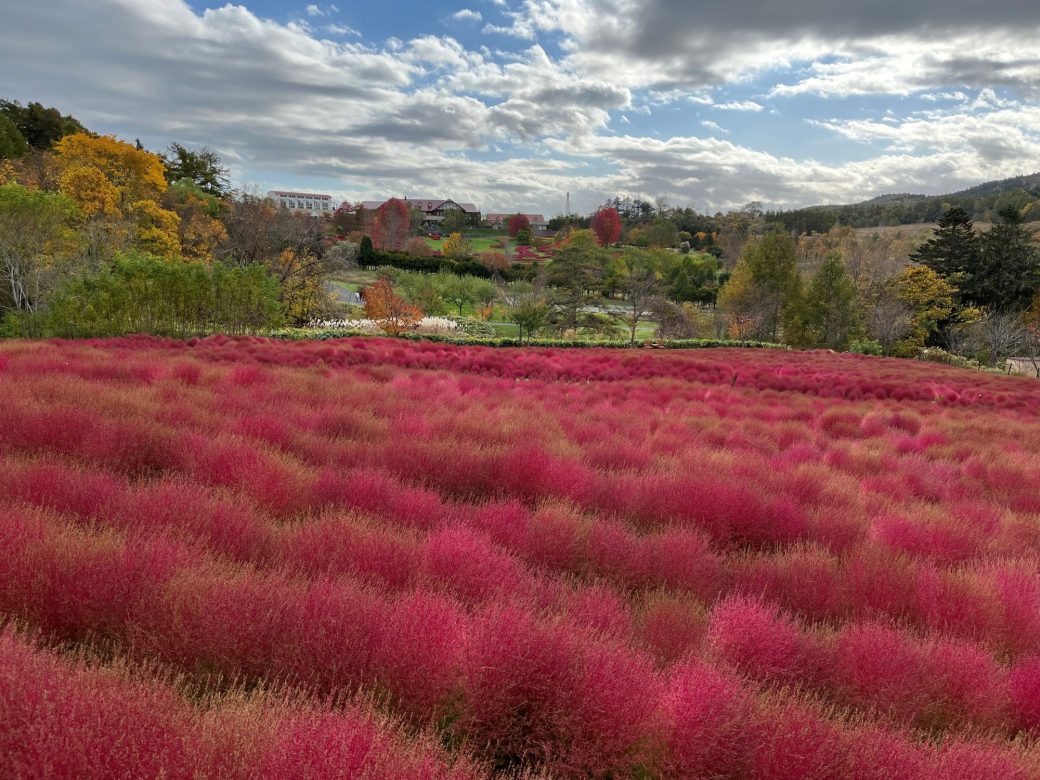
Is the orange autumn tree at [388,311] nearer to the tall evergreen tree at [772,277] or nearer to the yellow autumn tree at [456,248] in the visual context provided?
the tall evergreen tree at [772,277]

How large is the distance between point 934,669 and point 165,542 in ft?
9.90

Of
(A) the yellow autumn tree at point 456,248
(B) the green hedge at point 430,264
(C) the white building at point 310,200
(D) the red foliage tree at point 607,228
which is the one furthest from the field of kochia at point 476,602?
(C) the white building at point 310,200

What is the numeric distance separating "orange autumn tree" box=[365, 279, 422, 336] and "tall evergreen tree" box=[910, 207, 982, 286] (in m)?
38.9

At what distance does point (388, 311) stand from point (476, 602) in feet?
98.0

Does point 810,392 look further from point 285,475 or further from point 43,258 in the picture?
point 43,258

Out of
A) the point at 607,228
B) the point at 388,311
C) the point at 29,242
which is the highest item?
the point at 607,228

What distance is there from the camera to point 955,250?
42781mm

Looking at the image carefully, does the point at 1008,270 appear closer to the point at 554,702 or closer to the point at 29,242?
the point at 554,702

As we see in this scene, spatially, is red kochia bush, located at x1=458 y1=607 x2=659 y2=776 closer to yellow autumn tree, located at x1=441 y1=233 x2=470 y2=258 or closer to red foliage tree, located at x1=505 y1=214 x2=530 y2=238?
yellow autumn tree, located at x1=441 y1=233 x2=470 y2=258

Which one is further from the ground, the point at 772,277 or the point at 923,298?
the point at 772,277

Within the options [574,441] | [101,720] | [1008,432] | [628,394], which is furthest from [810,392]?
[101,720]

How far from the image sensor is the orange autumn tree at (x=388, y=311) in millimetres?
28688

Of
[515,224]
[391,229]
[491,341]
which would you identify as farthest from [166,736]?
[515,224]

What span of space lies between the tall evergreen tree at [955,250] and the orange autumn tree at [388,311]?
128 feet
